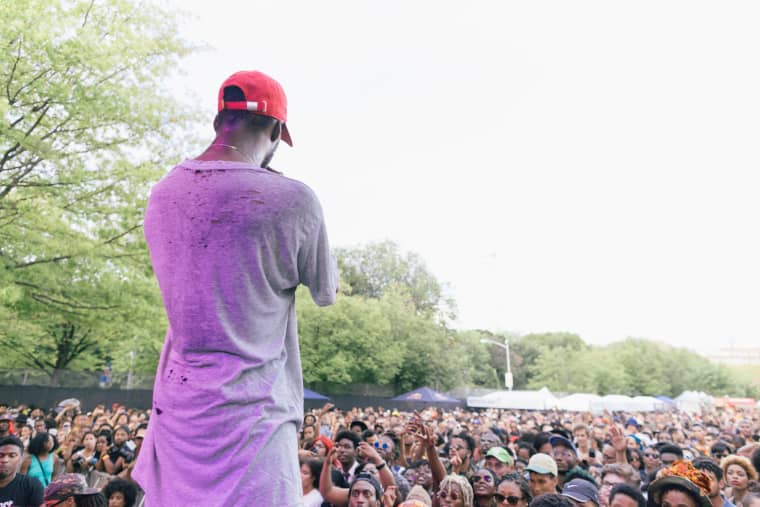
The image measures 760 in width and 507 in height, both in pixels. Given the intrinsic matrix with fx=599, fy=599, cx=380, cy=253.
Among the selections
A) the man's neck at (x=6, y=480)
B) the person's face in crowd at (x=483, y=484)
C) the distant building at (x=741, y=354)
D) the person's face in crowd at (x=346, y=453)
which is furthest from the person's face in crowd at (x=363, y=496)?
the distant building at (x=741, y=354)

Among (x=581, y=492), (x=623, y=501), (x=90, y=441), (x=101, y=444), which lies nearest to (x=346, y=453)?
(x=581, y=492)

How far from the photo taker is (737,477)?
21.6 ft

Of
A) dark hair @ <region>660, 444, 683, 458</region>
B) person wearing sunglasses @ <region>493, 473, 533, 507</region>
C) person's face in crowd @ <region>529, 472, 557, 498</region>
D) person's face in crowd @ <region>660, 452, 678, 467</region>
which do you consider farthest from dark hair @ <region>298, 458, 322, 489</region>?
dark hair @ <region>660, 444, 683, 458</region>

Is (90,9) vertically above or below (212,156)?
above

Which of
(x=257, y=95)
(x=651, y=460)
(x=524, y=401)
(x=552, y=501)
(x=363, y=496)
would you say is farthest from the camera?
(x=524, y=401)

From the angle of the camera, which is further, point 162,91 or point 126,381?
point 126,381

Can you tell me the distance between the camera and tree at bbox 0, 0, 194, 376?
964 cm

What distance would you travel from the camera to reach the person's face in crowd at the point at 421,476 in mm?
6789

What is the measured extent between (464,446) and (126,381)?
866 inches

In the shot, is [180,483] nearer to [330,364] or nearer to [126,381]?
[126,381]

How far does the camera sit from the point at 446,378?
4247 centimetres

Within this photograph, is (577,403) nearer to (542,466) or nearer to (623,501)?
Result: (542,466)

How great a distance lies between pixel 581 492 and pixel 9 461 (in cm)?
527

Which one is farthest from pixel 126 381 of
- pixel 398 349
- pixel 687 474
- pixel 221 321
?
pixel 221 321
